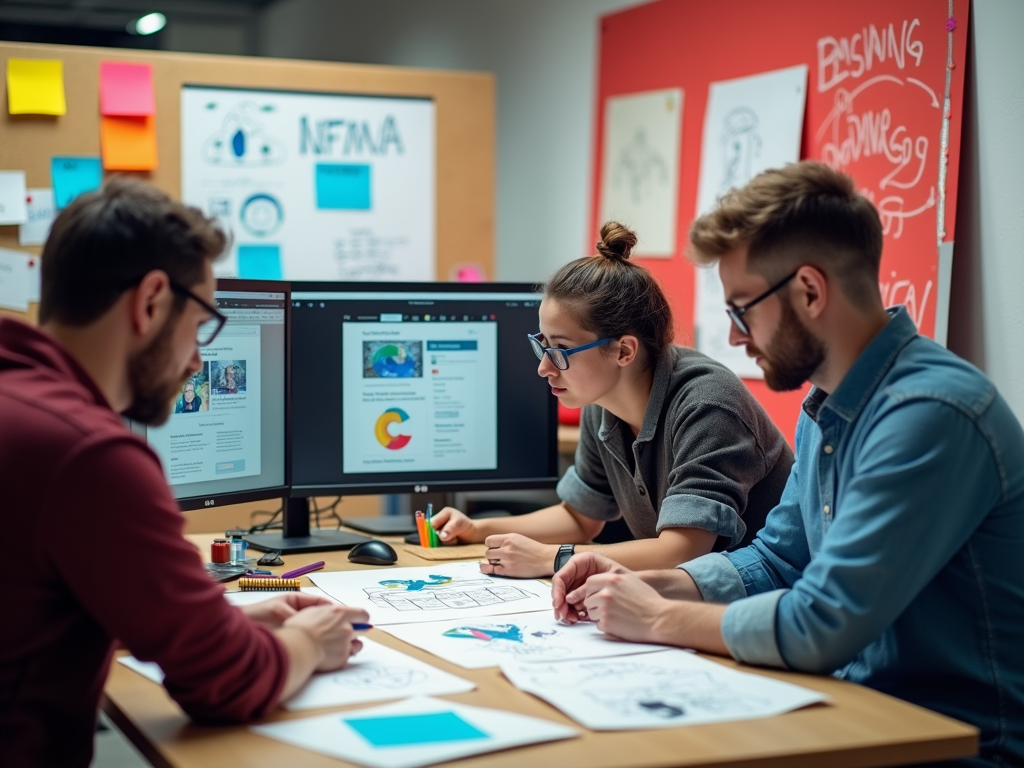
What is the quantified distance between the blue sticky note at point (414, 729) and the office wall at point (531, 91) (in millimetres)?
3249

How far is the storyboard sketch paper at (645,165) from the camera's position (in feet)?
A: 12.1

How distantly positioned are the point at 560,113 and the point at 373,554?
113 inches

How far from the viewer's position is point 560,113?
14.8ft

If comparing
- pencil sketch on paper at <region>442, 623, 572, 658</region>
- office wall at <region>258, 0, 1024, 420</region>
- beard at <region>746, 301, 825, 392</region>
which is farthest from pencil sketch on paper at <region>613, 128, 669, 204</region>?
pencil sketch on paper at <region>442, 623, 572, 658</region>

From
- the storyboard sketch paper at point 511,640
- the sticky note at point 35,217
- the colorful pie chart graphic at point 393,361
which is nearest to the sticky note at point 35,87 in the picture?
the sticky note at point 35,217

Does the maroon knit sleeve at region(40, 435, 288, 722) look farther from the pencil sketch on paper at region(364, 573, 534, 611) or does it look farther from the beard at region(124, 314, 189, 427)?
the pencil sketch on paper at region(364, 573, 534, 611)

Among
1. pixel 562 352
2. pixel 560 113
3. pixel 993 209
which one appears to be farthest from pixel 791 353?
pixel 560 113

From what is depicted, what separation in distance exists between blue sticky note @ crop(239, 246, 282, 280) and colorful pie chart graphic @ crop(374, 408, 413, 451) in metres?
1.45

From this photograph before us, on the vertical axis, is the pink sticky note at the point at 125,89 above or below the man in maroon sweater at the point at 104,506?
above

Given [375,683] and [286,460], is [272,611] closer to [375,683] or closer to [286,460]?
[375,683]

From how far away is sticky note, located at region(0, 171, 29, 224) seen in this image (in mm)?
3127

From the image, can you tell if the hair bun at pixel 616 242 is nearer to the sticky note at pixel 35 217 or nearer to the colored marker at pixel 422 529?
the colored marker at pixel 422 529

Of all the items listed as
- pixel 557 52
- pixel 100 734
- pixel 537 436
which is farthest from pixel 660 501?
pixel 557 52

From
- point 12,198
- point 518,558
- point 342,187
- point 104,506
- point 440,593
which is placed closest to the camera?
point 104,506
